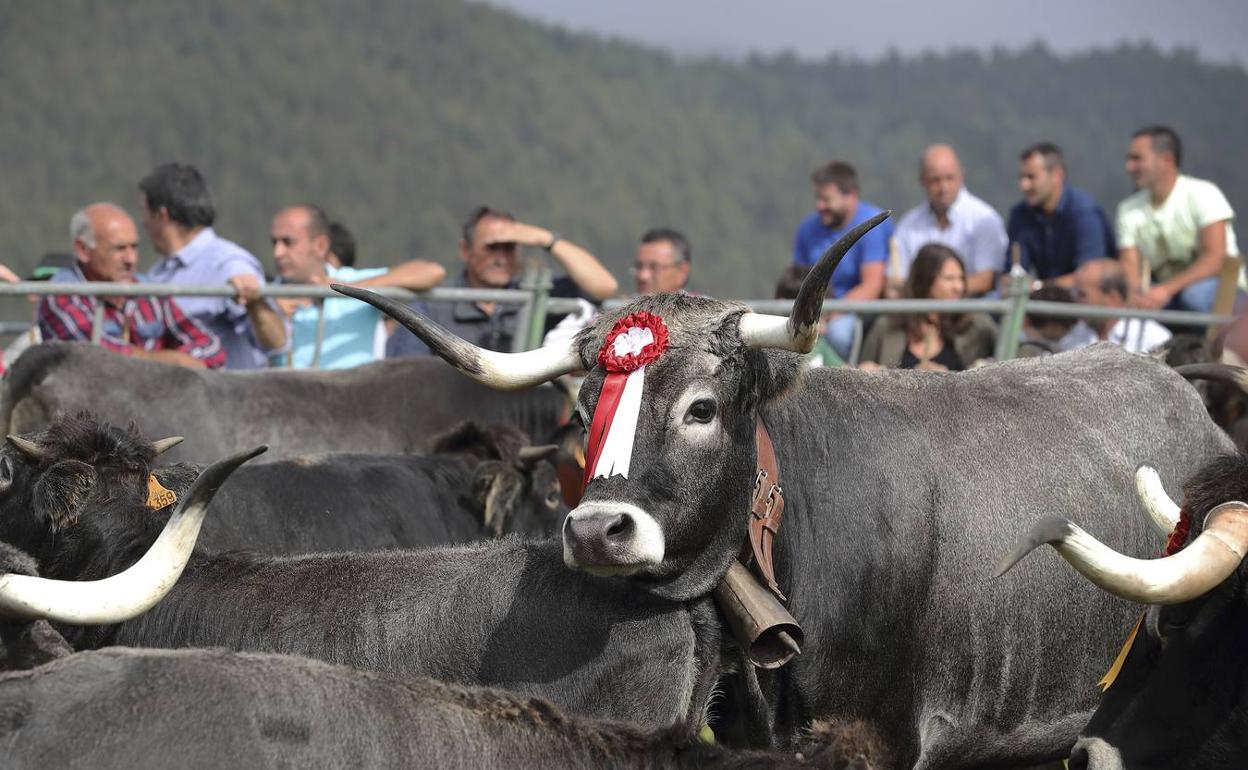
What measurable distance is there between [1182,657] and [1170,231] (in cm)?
738

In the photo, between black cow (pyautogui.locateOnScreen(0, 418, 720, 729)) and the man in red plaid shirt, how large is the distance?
159 inches

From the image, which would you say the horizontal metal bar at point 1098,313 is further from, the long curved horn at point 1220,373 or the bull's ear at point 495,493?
the bull's ear at point 495,493

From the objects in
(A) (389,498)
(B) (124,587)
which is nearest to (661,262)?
(A) (389,498)

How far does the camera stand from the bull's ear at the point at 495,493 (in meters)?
6.53

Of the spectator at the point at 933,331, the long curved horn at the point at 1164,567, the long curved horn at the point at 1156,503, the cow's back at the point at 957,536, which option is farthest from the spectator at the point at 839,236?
the long curved horn at the point at 1164,567

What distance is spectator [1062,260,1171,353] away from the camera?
31.9 feet

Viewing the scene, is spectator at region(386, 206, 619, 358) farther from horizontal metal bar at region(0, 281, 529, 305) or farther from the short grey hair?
the short grey hair

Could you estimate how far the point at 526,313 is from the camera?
879 cm

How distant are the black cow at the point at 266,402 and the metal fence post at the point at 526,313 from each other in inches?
20.6

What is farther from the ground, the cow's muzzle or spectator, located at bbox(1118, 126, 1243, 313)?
spectator, located at bbox(1118, 126, 1243, 313)

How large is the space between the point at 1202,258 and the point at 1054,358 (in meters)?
4.95

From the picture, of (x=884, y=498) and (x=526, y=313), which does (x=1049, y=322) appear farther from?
(x=884, y=498)

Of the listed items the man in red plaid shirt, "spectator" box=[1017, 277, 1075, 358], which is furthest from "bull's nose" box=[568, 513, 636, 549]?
"spectator" box=[1017, 277, 1075, 358]

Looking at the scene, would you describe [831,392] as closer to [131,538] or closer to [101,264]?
[131,538]
